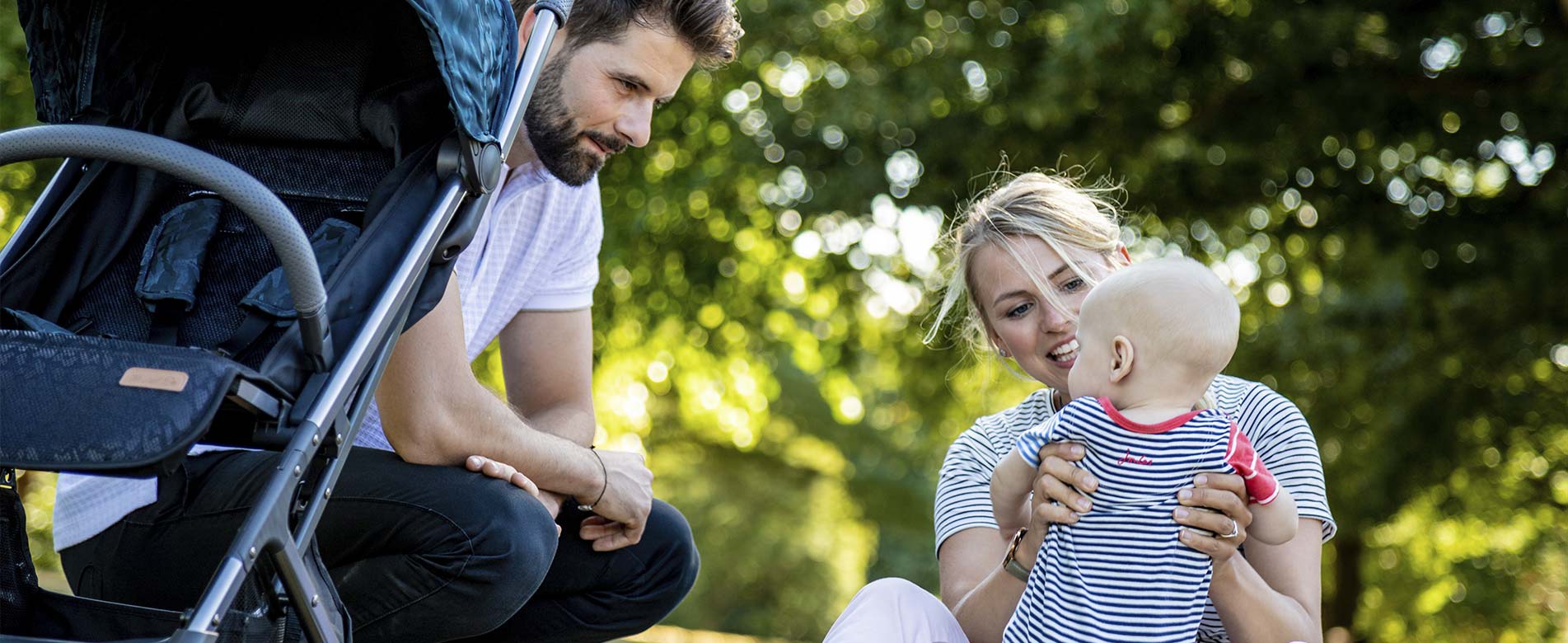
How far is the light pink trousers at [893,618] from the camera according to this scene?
2232 mm

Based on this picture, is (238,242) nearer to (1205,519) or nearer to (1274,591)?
(1205,519)

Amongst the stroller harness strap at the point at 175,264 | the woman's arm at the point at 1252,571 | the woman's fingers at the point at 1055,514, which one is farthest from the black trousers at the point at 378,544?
the woman's arm at the point at 1252,571

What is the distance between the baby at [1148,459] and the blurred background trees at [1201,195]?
4129mm

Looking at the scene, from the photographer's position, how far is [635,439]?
14047 mm

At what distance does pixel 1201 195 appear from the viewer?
26.2ft

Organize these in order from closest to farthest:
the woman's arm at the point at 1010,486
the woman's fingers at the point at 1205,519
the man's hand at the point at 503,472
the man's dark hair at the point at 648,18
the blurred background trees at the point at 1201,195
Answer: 1. the woman's fingers at the point at 1205,519
2. the woman's arm at the point at 1010,486
3. the man's hand at the point at 503,472
4. the man's dark hair at the point at 648,18
5. the blurred background trees at the point at 1201,195

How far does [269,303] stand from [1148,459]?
4.06 feet

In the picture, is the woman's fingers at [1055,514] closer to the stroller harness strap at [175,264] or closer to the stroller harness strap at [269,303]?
Result: the stroller harness strap at [269,303]

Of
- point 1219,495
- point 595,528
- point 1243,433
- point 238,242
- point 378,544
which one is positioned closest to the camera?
point 1219,495

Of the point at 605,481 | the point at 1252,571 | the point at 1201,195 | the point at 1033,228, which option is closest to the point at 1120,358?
the point at 1252,571

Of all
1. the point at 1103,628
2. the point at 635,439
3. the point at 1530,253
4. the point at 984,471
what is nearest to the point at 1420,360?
the point at 1530,253

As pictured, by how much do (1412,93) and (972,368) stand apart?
3.60m

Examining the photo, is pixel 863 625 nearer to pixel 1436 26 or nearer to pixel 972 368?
pixel 1436 26

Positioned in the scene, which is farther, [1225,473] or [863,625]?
[863,625]
